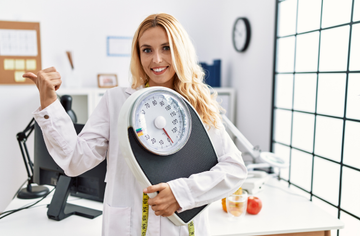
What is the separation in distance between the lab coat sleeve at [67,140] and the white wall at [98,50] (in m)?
1.83

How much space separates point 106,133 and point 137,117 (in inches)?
9.7

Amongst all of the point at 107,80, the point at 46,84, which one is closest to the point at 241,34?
the point at 107,80

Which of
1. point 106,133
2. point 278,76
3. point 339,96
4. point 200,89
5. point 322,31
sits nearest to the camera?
point 106,133

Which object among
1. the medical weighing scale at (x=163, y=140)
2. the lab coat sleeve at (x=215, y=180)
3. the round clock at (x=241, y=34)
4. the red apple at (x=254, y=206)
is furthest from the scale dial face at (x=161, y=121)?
the round clock at (x=241, y=34)

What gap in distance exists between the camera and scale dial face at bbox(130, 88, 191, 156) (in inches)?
33.0

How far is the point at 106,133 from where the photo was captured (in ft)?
3.39

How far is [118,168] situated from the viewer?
3.35ft

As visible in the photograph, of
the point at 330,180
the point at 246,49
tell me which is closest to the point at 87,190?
the point at 330,180

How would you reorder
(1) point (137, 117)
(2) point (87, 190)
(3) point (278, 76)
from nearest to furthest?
(1) point (137, 117) → (2) point (87, 190) → (3) point (278, 76)

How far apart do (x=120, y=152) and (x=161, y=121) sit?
0.25 metres

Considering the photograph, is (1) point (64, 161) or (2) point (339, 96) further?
(2) point (339, 96)

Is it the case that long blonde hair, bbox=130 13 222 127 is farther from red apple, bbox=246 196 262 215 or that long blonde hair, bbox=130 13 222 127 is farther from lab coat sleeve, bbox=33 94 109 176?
red apple, bbox=246 196 262 215

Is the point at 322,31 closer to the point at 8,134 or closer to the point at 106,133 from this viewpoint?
the point at 106,133

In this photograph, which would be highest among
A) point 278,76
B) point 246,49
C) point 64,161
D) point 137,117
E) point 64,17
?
point 64,17
